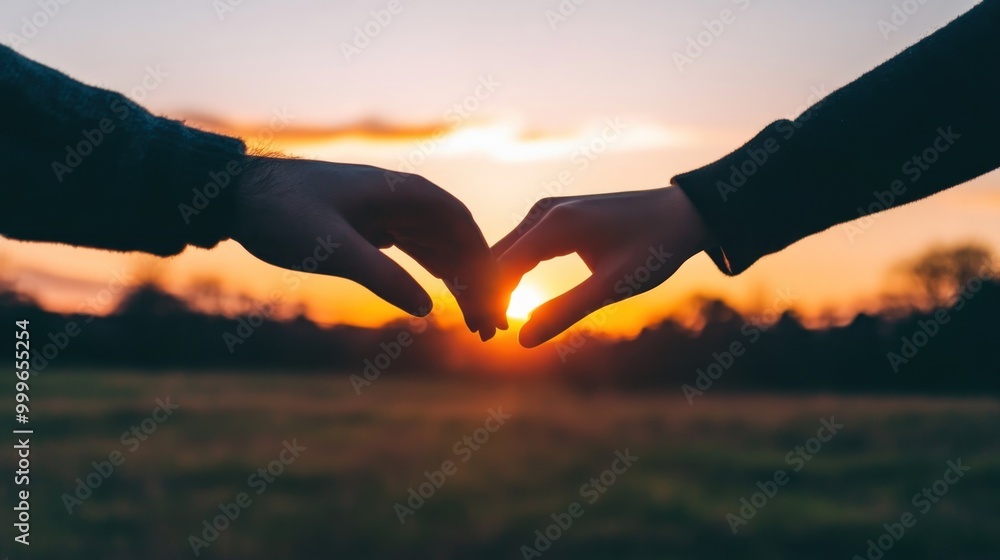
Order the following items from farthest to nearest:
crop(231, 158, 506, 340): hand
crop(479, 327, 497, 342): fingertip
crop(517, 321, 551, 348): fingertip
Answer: crop(479, 327, 497, 342): fingertip → crop(517, 321, 551, 348): fingertip → crop(231, 158, 506, 340): hand

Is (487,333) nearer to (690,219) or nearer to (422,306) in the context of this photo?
(422,306)

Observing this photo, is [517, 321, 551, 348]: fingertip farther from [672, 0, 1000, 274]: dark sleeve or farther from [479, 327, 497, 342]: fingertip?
[672, 0, 1000, 274]: dark sleeve

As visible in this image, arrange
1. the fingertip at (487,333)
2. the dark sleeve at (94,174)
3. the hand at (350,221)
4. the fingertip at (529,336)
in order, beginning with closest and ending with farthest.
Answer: the hand at (350,221)
the dark sleeve at (94,174)
the fingertip at (529,336)
the fingertip at (487,333)

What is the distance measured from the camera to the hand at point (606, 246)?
89.9 inches

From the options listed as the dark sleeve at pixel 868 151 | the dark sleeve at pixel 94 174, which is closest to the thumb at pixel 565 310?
the dark sleeve at pixel 868 151

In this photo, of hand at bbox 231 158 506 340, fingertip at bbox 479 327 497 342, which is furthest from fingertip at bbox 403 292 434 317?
fingertip at bbox 479 327 497 342

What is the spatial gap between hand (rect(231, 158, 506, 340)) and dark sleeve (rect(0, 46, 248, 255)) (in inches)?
4.2

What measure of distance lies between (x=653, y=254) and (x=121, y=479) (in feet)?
68.4

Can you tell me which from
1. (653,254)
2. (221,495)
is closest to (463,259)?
(653,254)

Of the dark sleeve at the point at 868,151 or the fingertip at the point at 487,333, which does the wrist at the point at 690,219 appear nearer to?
the dark sleeve at the point at 868,151

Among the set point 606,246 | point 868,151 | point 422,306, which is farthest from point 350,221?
point 868,151

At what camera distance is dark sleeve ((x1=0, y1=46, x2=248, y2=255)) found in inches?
83.7

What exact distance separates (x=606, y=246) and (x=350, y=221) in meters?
0.73

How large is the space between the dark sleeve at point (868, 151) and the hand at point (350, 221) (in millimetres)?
687
